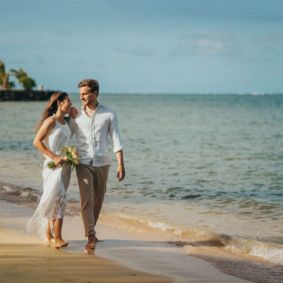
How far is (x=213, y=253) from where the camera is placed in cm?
848

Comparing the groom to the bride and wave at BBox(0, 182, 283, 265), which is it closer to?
the bride

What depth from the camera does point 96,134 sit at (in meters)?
7.56

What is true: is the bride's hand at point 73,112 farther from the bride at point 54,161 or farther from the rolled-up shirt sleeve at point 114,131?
the rolled-up shirt sleeve at point 114,131

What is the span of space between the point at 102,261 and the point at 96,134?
1484 millimetres

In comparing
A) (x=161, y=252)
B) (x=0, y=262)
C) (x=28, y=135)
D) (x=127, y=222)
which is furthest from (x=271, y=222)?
(x=28, y=135)

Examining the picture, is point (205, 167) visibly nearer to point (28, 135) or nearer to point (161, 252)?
point (161, 252)

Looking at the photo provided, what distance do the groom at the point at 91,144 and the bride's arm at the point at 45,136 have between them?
0.27 meters

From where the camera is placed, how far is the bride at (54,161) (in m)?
7.60

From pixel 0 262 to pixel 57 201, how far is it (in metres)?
1.30

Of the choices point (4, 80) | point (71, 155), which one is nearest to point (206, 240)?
point (71, 155)

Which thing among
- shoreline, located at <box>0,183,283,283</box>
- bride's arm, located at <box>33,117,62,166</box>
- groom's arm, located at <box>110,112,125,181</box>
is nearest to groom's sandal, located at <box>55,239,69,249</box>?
shoreline, located at <box>0,183,283,283</box>

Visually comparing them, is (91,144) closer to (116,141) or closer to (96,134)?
(96,134)

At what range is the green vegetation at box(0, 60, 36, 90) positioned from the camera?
368 ft

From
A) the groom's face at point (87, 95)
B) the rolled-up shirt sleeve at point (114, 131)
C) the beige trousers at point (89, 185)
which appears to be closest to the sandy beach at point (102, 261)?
the beige trousers at point (89, 185)
